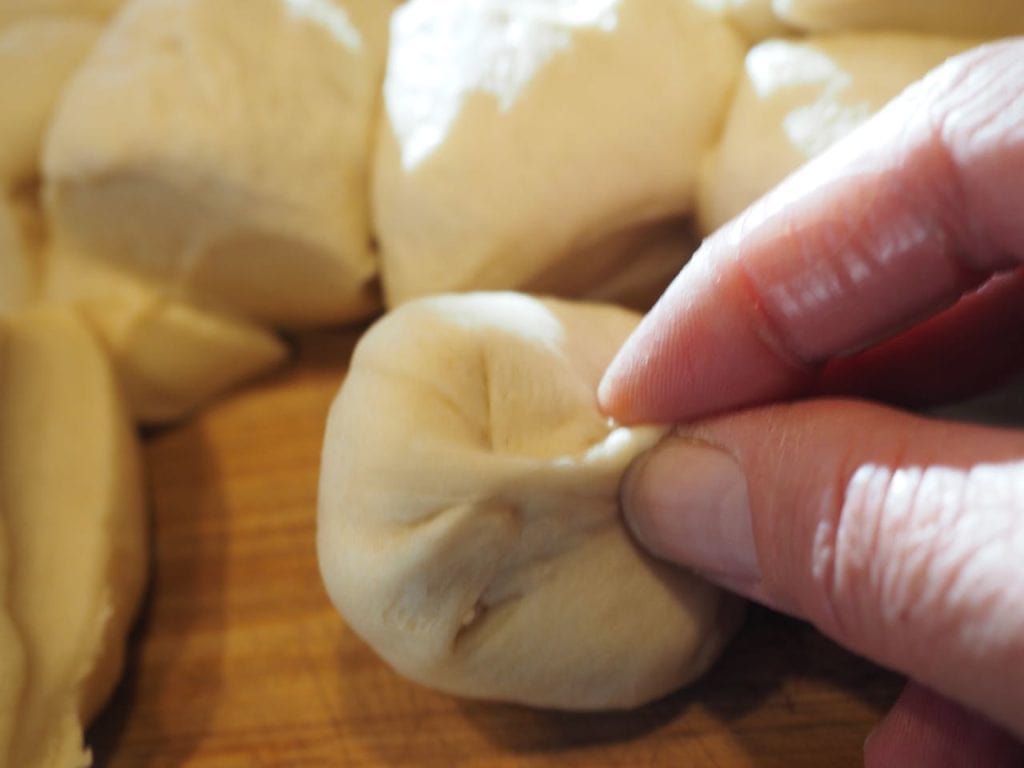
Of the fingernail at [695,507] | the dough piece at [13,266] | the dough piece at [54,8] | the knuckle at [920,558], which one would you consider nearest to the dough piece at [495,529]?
the fingernail at [695,507]

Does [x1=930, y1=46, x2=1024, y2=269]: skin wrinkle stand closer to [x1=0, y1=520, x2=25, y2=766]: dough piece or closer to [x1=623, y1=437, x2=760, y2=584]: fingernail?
[x1=623, y1=437, x2=760, y2=584]: fingernail

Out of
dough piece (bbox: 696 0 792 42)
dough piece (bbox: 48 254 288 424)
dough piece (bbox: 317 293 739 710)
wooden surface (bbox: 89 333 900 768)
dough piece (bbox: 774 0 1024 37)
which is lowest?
wooden surface (bbox: 89 333 900 768)

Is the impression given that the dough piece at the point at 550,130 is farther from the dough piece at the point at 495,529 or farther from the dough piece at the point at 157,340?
the dough piece at the point at 157,340

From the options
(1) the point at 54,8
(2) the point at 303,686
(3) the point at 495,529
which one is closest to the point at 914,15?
(3) the point at 495,529

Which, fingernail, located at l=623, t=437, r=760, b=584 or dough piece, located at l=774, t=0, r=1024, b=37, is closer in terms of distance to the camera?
fingernail, located at l=623, t=437, r=760, b=584

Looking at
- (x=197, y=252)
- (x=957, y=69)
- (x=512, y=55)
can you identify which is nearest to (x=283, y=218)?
(x=197, y=252)

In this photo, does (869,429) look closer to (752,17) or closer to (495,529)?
(495,529)

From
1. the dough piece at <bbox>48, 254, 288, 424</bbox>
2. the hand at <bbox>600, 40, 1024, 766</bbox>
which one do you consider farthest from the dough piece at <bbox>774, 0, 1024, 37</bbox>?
the dough piece at <bbox>48, 254, 288, 424</bbox>

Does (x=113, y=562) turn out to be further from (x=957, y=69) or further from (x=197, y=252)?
(x=957, y=69)
